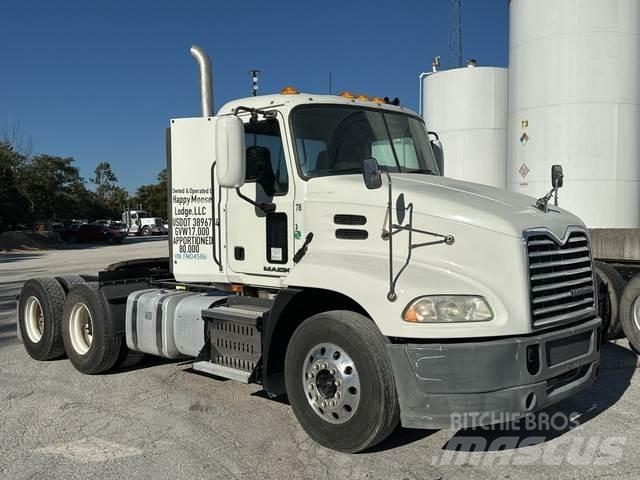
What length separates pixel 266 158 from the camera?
539cm

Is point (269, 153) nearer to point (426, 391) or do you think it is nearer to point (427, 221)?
point (427, 221)

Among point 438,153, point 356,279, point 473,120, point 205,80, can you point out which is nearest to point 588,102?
point 473,120

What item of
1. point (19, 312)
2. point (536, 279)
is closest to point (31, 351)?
point (19, 312)

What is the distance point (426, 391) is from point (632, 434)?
2.04m

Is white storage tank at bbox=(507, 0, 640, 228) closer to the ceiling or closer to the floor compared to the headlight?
closer to the ceiling

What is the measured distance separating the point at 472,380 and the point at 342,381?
36.7 inches

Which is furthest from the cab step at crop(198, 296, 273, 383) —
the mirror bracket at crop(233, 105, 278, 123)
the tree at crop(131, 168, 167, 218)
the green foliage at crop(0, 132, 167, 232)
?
the tree at crop(131, 168, 167, 218)

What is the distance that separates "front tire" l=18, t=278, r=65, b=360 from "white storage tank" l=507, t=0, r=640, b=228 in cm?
1218

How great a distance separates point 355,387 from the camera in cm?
432

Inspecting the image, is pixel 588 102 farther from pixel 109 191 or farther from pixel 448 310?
pixel 109 191

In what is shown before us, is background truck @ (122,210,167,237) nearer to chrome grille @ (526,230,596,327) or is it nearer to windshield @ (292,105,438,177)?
windshield @ (292,105,438,177)

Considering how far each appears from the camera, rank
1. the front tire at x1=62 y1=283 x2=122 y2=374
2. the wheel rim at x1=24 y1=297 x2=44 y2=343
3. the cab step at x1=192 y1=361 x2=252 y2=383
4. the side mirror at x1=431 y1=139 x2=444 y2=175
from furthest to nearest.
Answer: the wheel rim at x1=24 y1=297 x2=44 y2=343
the front tire at x1=62 y1=283 x2=122 y2=374
the side mirror at x1=431 y1=139 x2=444 y2=175
the cab step at x1=192 y1=361 x2=252 y2=383

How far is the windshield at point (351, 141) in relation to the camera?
17.0 feet

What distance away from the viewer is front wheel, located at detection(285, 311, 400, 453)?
4.16 meters
